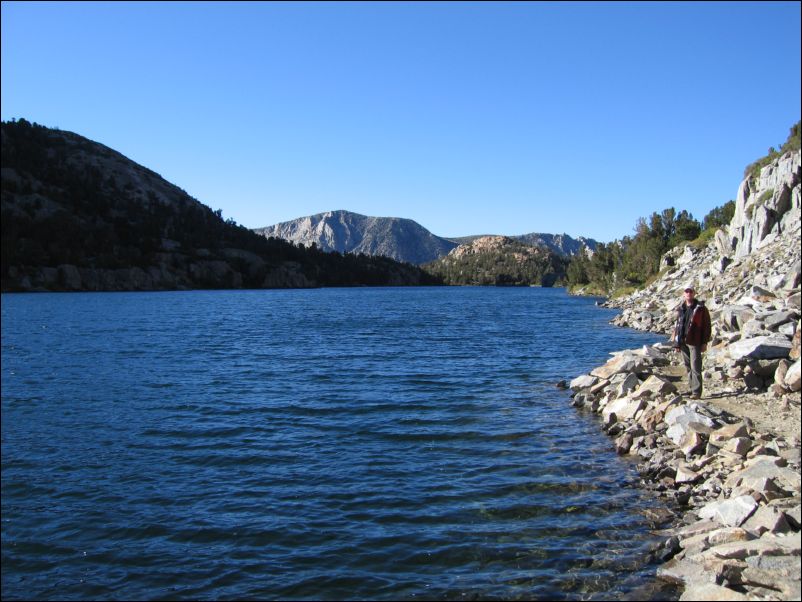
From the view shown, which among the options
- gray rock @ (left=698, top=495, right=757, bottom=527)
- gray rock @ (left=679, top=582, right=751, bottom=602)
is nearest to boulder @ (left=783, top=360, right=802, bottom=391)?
gray rock @ (left=698, top=495, right=757, bottom=527)

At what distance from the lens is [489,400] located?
26.3 metres

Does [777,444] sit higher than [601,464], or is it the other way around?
[777,444]

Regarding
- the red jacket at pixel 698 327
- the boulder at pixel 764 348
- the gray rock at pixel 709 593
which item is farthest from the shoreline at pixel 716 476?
the red jacket at pixel 698 327

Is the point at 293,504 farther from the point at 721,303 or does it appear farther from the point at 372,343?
the point at 721,303

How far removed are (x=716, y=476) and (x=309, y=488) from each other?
10.6m

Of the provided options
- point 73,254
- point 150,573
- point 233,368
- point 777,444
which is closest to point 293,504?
point 150,573

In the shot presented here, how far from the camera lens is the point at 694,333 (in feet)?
65.7

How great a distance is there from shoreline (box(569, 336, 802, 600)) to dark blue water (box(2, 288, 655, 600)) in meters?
0.84

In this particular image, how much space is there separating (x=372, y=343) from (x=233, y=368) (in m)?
15.6

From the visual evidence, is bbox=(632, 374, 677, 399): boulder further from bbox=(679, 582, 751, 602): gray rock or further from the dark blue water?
bbox=(679, 582, 751, 602): gray rock

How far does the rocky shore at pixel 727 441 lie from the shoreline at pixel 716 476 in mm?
27

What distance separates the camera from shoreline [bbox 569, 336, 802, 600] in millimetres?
9602

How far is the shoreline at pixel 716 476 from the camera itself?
9602 millimetres

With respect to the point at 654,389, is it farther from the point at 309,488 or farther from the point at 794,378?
the point at 309,488
